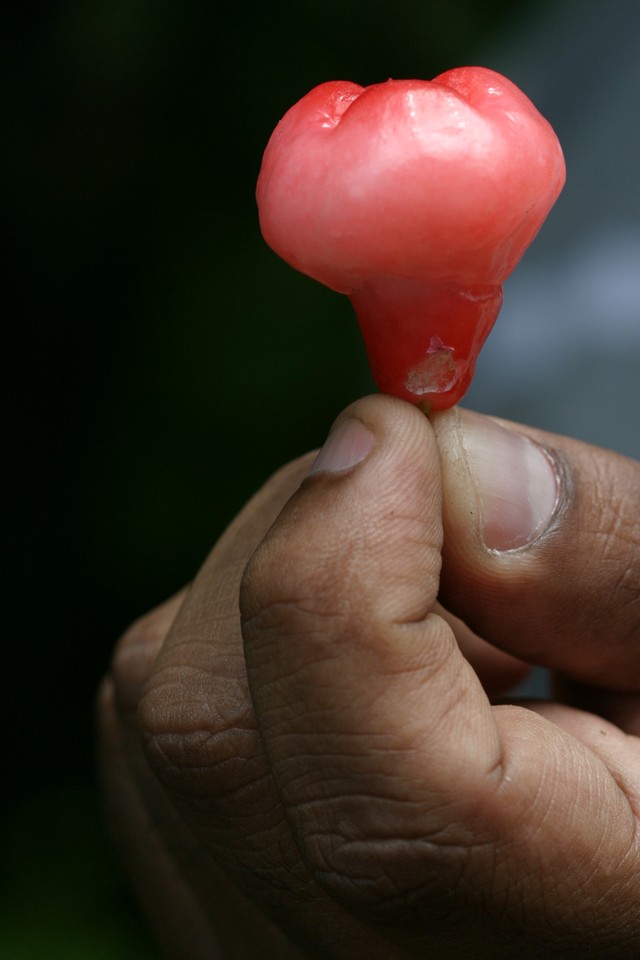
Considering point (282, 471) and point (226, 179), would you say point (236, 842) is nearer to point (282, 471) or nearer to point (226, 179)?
point (282, 471)

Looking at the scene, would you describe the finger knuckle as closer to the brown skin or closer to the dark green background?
the brown skin

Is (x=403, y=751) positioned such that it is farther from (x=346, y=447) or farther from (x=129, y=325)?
(x=129, y=325)

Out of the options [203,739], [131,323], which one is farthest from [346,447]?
[131,323]

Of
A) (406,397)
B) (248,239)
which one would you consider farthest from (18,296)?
(406,397)

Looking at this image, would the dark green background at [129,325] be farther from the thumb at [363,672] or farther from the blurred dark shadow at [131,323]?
the thumb at [363,672]

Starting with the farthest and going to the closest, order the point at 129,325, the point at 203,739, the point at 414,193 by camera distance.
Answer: the point at 129,325, the point at 203,739, the point at 414,193

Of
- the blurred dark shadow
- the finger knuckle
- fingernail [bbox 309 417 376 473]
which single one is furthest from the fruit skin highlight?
the blurred dark shadow
